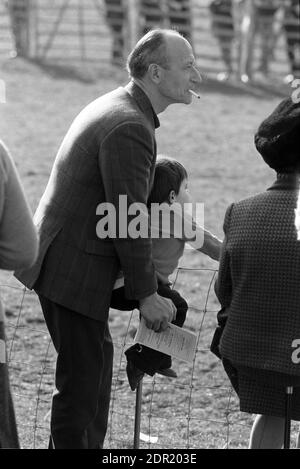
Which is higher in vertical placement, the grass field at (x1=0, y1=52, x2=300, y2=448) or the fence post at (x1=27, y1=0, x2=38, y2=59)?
the fence post at (x1=27, y1=0, x2=38, y2=59)

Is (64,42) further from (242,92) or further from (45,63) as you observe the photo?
(242,92)

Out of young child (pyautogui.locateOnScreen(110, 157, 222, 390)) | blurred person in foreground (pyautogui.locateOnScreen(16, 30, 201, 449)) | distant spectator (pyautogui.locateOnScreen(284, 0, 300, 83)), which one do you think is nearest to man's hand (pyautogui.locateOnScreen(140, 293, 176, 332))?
blurred person in foreground (pyautogui.locateOnScreen(16, 30, 201, 449))

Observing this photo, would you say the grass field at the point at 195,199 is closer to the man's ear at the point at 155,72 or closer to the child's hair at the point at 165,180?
the child's hair at the point at 165,180

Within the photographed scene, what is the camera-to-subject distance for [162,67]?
4.07 meters

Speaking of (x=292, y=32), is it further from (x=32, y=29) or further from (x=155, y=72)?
(x=155, y=72)

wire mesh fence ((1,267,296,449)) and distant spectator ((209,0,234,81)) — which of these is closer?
wire mesh fence ((1,267,296,449))

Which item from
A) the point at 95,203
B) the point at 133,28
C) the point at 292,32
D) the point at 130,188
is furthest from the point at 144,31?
the point at 130,188

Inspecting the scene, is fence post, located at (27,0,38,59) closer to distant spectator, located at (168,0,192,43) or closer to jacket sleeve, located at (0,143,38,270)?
distant spectator, located at (168,0,192,43)

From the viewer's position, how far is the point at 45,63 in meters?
18.2

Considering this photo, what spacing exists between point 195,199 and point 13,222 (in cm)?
703

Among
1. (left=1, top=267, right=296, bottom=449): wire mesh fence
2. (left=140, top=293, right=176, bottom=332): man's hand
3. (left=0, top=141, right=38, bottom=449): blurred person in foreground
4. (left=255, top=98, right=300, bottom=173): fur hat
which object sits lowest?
(left=1, top=267, right=296, bottom=449): wire mesh fence

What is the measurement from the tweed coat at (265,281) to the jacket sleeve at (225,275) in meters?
0.02

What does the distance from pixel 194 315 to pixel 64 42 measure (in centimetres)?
1447

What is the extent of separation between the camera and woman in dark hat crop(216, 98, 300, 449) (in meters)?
3.73
